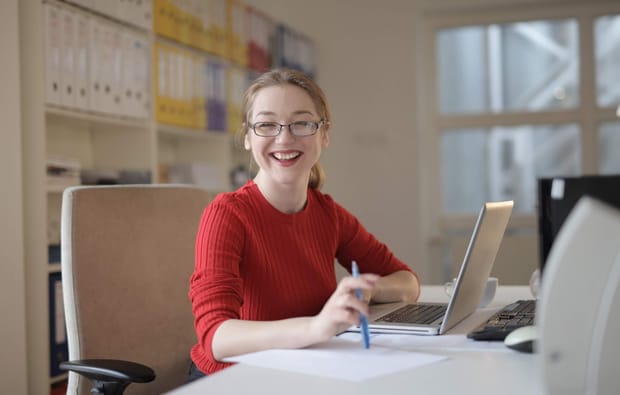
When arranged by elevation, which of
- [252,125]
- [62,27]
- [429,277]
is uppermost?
[62,27]

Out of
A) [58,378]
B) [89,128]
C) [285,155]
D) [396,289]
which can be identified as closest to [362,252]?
→ [396,289]

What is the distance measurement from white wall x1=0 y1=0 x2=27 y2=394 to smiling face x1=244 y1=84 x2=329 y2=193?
47.5 inches

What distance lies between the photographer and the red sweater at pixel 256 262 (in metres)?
1.37

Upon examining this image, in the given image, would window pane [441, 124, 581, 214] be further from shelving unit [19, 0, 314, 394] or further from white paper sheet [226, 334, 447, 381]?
white paper sheet [226, 334, 447, 381]

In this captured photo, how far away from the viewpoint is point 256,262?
152 centimetres

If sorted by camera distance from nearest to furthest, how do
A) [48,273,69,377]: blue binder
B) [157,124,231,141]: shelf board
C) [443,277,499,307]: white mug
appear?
[443,277,499,307]: white mug < [48,273,69,377]: blue binder < [157,124,231,141]: shelf board

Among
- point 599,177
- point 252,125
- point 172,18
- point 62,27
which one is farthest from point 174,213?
point 172,18

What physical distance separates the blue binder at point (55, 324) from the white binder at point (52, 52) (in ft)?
2.23

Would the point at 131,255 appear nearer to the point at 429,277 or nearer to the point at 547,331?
the point at 547,331

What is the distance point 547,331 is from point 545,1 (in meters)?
4.65

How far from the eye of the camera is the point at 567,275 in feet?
2.57

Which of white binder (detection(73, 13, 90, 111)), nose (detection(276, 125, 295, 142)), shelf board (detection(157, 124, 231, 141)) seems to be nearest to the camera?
nose (detection(276, 125, 295, 142))

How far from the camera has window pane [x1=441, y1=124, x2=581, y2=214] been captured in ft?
16.7

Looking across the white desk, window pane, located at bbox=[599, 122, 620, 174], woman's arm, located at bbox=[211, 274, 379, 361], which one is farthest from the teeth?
window pane, located at bbox=[599, 122, 620, 174]
